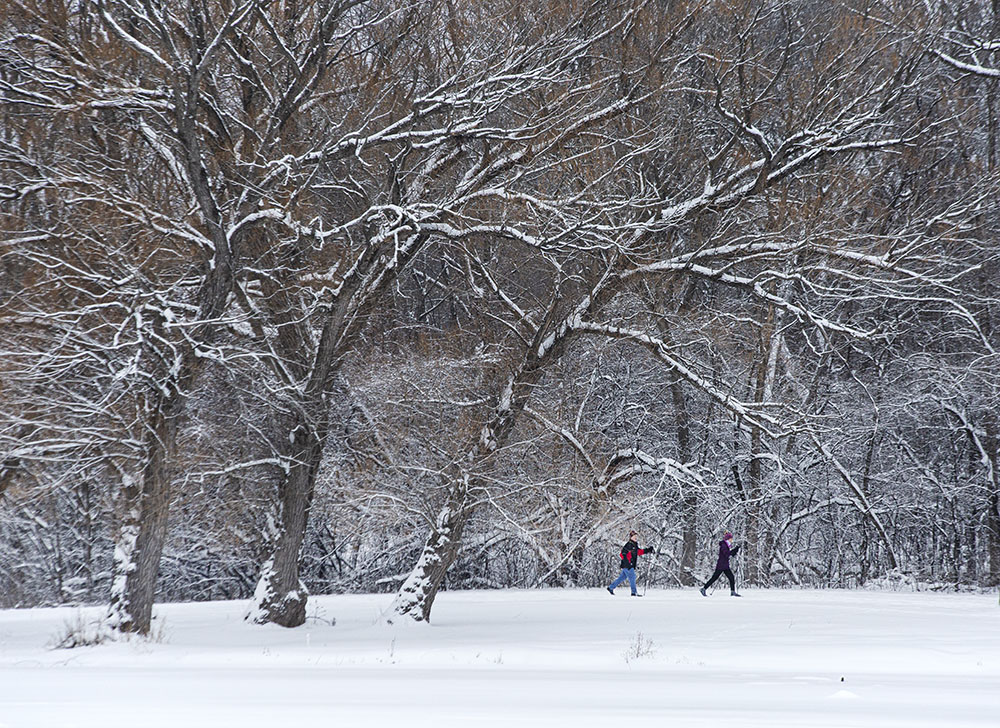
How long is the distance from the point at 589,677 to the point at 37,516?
17.6 m

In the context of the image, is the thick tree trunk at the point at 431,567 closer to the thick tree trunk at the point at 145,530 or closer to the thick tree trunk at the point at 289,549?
the thick tree trunk at the point at 289,549

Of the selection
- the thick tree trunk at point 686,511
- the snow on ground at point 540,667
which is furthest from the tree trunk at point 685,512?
the snow on ground at point 540,667

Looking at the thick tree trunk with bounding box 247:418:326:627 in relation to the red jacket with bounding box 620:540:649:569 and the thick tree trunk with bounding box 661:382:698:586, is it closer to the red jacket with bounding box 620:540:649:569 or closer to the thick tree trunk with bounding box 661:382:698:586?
the red jacket with bounding box 620:540:649:569

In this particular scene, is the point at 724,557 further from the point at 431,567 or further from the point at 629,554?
the point at 431,567

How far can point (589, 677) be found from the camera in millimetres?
9797

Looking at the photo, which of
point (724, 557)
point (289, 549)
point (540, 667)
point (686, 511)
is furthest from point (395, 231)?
point (686, 511)

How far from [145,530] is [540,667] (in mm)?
6272

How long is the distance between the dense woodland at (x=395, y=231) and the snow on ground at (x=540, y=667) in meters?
1.68

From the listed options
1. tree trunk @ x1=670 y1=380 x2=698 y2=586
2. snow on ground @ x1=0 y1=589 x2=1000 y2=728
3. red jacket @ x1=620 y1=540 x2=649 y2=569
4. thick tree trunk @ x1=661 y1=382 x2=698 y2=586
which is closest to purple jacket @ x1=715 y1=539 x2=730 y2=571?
snow on ground @ x1=0 y1=589 x2=1000 y2=728

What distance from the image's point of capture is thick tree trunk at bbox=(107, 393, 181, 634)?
13.6 m

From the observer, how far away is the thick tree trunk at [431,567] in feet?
53.4

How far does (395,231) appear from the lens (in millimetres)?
14016

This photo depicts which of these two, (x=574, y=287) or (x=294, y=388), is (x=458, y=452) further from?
(x=574, y=287)

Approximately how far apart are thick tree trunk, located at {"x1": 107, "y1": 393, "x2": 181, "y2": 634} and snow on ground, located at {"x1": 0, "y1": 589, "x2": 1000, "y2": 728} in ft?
1.76
